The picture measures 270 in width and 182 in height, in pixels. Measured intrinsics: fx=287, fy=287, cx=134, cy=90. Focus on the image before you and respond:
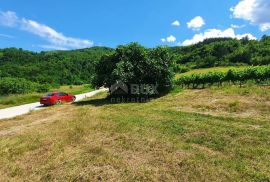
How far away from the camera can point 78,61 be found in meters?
124

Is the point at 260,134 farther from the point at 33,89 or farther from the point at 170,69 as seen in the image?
the point at 33,89

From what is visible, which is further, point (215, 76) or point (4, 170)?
point (215, 76)

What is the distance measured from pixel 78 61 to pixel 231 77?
9701 cm

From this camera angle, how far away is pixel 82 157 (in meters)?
10.1

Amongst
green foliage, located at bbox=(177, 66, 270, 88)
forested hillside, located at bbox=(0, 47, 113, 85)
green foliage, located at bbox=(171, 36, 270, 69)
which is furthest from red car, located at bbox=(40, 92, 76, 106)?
forested hillside, located at bbox=(0, 47, 113, 85)

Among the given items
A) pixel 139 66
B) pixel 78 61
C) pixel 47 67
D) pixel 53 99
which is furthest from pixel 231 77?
pixel 78 61

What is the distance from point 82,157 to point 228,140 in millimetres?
5721

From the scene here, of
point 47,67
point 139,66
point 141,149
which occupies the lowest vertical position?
point 141,149

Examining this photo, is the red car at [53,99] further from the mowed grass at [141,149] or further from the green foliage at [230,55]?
the green foliage at [230,55]

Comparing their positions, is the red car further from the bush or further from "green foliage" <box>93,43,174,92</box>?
the bush

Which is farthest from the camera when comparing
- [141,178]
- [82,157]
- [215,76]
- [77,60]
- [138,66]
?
[77,60]

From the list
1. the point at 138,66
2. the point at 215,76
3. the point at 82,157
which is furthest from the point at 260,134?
the point at 215,76

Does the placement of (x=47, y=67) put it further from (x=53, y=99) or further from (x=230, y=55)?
(x=53, y=99)

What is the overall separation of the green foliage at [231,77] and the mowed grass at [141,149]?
16.8m
